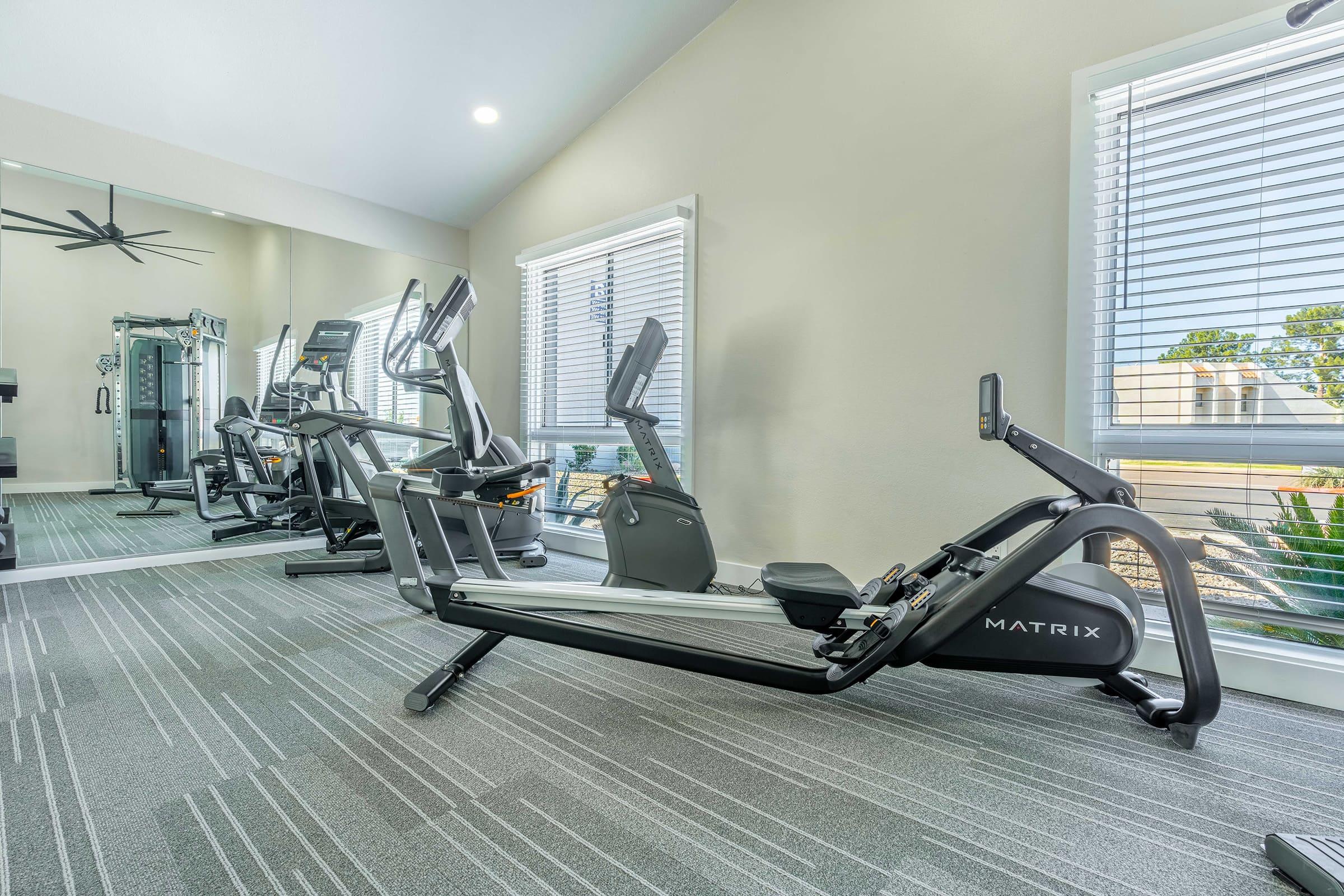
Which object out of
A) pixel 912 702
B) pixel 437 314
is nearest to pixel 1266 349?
pixel 912 702

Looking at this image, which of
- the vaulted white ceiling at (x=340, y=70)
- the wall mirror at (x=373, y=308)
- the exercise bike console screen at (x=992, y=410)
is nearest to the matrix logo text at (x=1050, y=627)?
the exercise bike console screen at (x=992, y=410)

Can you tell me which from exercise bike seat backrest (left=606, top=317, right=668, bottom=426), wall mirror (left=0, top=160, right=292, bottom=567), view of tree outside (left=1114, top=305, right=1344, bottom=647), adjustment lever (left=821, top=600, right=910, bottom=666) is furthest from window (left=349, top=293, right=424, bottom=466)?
view of tree outside (left=1114, top=305, right=1344, bottom=647)

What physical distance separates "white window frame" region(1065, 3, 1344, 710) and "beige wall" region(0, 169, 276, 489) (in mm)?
4649

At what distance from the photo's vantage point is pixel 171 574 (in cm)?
334

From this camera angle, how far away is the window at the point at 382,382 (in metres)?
4.58

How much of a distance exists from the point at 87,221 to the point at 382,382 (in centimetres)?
183

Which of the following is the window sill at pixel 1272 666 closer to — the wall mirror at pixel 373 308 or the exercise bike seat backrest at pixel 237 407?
the wall mirror at pixel 373 308

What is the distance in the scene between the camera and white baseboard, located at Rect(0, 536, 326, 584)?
3.10 metres

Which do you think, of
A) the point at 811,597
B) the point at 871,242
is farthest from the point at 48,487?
the point at 871,242

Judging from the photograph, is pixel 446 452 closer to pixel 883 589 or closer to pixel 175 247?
pixel 175 247

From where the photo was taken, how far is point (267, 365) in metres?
4.01

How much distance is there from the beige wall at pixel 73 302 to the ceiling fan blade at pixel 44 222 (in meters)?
0.03

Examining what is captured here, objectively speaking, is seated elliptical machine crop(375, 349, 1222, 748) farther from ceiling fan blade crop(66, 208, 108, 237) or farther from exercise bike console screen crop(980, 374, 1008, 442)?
ceiling fan blade crop(66, 208, 108, 237)

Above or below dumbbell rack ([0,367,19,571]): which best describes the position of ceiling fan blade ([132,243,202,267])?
above
